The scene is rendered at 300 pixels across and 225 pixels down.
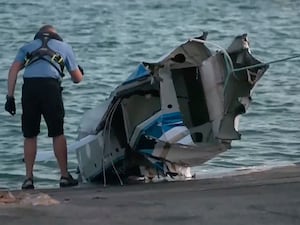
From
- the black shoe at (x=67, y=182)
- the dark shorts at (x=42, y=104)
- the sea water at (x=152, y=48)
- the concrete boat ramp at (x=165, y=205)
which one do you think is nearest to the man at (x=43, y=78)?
the dark shorts at (x=42, y=104)

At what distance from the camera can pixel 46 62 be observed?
10.7 m

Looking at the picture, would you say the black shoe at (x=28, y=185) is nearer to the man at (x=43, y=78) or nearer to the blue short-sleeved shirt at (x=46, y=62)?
the man at (x=43, y=78)

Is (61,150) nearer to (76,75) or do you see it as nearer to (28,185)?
(28,185)

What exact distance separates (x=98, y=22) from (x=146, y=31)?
310 centimetres

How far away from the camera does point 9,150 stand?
49.2 feet

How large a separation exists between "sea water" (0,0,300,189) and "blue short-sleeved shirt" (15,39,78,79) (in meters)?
2.11

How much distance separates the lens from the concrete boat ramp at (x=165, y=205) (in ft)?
25.7

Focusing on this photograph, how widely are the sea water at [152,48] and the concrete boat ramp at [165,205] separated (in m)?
2.83

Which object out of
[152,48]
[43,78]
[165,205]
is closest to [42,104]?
[43,78]

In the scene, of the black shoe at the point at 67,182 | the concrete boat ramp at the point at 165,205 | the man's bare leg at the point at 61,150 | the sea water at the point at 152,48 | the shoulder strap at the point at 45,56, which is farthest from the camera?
the sea water at the point at 152,48

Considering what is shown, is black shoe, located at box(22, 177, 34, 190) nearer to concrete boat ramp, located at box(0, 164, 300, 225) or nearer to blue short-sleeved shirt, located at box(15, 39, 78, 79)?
concrete boat ramp, located at box(0, 164, 300, 225)

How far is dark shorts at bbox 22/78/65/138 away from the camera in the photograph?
10.7 meters

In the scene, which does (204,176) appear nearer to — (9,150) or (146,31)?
(9,150)

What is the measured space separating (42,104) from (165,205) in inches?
107
